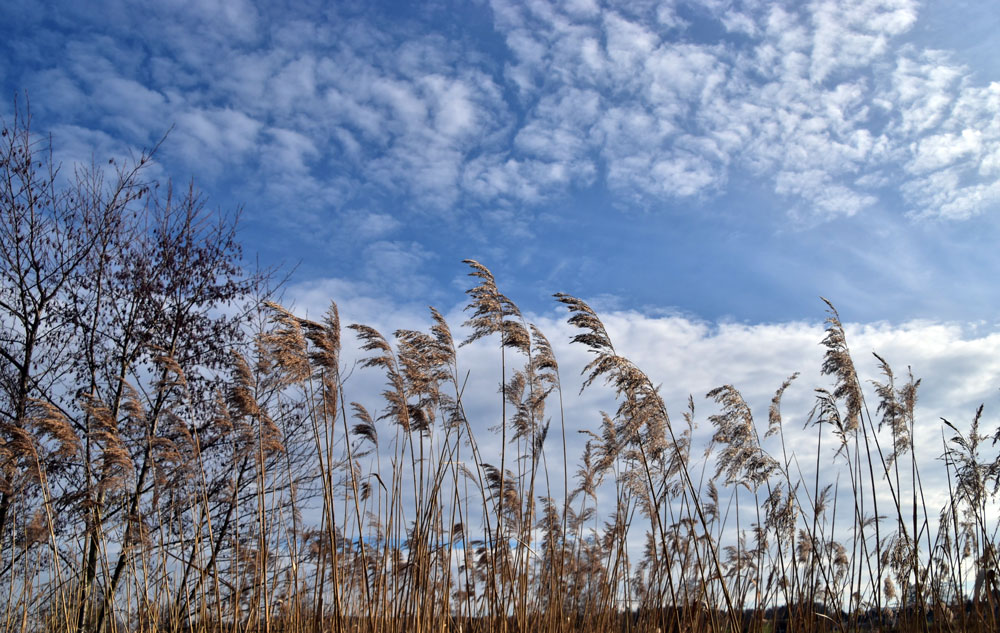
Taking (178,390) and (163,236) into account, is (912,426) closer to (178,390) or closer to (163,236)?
(178,390)

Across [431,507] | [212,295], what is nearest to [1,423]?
[431,507]

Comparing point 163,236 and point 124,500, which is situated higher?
point 163,236

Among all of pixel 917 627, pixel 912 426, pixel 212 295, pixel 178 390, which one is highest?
pixel 212 295

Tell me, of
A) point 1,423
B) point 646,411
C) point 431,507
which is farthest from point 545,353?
point 1,423

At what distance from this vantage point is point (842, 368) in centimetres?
476

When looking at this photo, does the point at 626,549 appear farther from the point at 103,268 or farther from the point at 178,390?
the point at 103,268

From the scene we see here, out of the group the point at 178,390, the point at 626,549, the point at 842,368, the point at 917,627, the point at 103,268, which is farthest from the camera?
the point at 103,268

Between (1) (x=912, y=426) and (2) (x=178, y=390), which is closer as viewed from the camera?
(1) (x=912, y=426)

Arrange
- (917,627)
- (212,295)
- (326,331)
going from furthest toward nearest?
(212,295) < (326,331) < (917,627)

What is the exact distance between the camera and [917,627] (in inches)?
159

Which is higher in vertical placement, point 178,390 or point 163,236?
point 163,236

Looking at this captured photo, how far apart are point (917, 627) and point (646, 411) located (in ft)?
6.38

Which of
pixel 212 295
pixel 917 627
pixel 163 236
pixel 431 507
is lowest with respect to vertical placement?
pixel 917 627

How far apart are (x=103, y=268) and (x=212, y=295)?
65.7 inches
